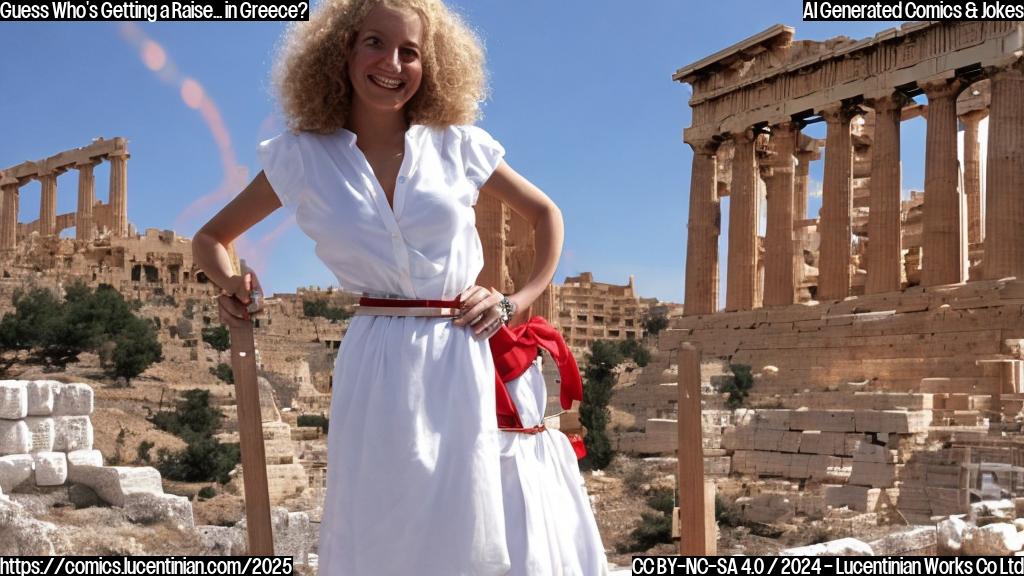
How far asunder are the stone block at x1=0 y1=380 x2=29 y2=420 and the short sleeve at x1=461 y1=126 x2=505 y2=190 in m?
8.01

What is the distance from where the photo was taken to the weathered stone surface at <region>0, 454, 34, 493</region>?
9.56 metres

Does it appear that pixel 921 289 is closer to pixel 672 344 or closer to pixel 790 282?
pixel 790 282

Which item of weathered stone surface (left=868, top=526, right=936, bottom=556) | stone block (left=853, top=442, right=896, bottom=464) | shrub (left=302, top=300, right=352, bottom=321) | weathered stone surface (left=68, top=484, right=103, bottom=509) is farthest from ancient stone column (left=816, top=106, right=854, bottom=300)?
shrub (left=302, top=300, right=352, bottom=321)

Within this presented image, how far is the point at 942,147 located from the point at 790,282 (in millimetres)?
5156

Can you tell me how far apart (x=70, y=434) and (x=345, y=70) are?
8.25m

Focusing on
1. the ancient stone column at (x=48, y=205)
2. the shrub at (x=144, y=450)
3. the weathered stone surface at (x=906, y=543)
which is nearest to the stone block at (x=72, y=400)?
the shrub at (x=144, y=450)

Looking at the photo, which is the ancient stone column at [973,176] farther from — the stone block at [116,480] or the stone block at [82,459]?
the stone block at [82,459]

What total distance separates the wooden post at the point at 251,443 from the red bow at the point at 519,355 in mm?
646

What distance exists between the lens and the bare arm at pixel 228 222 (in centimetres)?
Answer: 301

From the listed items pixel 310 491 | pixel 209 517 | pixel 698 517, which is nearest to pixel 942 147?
pixel 310 491

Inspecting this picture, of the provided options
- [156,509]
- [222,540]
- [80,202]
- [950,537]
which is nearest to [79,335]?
[156,509]

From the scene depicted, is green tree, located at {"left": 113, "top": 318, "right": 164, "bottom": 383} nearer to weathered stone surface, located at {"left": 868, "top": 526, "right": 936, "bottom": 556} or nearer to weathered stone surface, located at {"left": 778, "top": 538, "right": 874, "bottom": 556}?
weathered stone surface, located at {"left": 868, "top": 526, "right": 936, "bottom": 556}

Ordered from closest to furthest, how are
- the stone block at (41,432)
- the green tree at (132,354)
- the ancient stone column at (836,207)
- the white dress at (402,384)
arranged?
1. the white dress at (402,384)
2. the stone block at (41,432)
3. the green tree at (132,354)
4. the ancient stone column at (836,207)

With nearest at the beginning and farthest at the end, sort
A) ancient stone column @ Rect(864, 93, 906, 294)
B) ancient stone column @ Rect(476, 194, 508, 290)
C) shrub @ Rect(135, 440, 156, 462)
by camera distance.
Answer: ancient stone column @ Rect(476, 194, 508, 290) < shrub @ Rect(135, 440, 156, 462) < ancient stone column @ Rect(864, 93, 906, 294)
